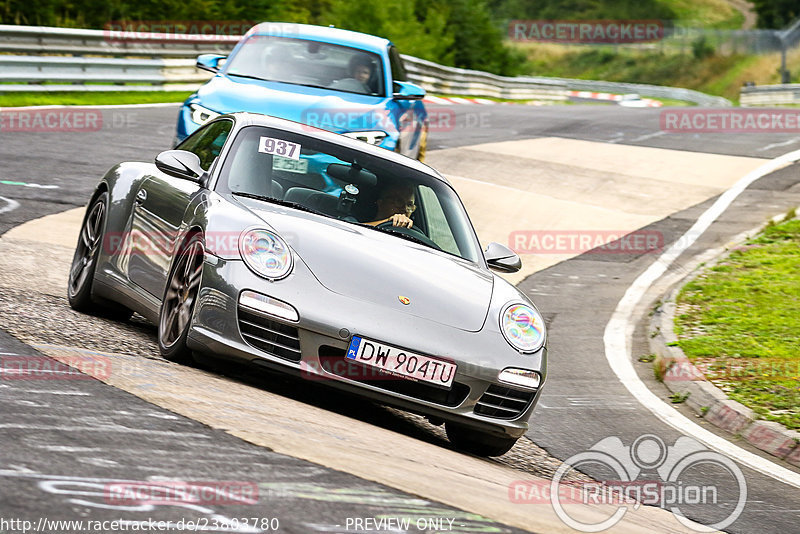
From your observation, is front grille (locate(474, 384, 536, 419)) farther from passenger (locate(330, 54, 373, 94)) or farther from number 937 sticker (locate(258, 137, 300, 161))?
passenger (locate(330, 54, 373, 94))

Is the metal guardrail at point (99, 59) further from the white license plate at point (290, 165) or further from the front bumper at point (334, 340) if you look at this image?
the front bumper at point (334, 340)

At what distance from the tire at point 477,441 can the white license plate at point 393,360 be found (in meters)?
0.52

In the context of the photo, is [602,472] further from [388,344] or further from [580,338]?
[580,338]

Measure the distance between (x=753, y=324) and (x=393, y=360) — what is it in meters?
5.75

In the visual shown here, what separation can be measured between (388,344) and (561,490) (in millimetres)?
1027

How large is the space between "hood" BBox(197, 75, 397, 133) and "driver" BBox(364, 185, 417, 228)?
13.4 ft

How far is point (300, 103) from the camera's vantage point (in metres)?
10.9

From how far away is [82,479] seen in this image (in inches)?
136

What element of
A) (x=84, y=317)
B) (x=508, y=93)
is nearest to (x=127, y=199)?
(x=84, y=317)

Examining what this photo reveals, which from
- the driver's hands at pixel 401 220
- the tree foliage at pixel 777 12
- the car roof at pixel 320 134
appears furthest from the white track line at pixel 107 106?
the tree foliage at pixel 777 12

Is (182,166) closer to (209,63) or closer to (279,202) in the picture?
(279,202)

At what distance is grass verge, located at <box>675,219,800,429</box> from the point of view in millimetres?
8312

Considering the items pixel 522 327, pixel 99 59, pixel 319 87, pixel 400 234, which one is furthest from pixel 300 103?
pixel 99 59

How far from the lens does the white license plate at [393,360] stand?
210 inches
